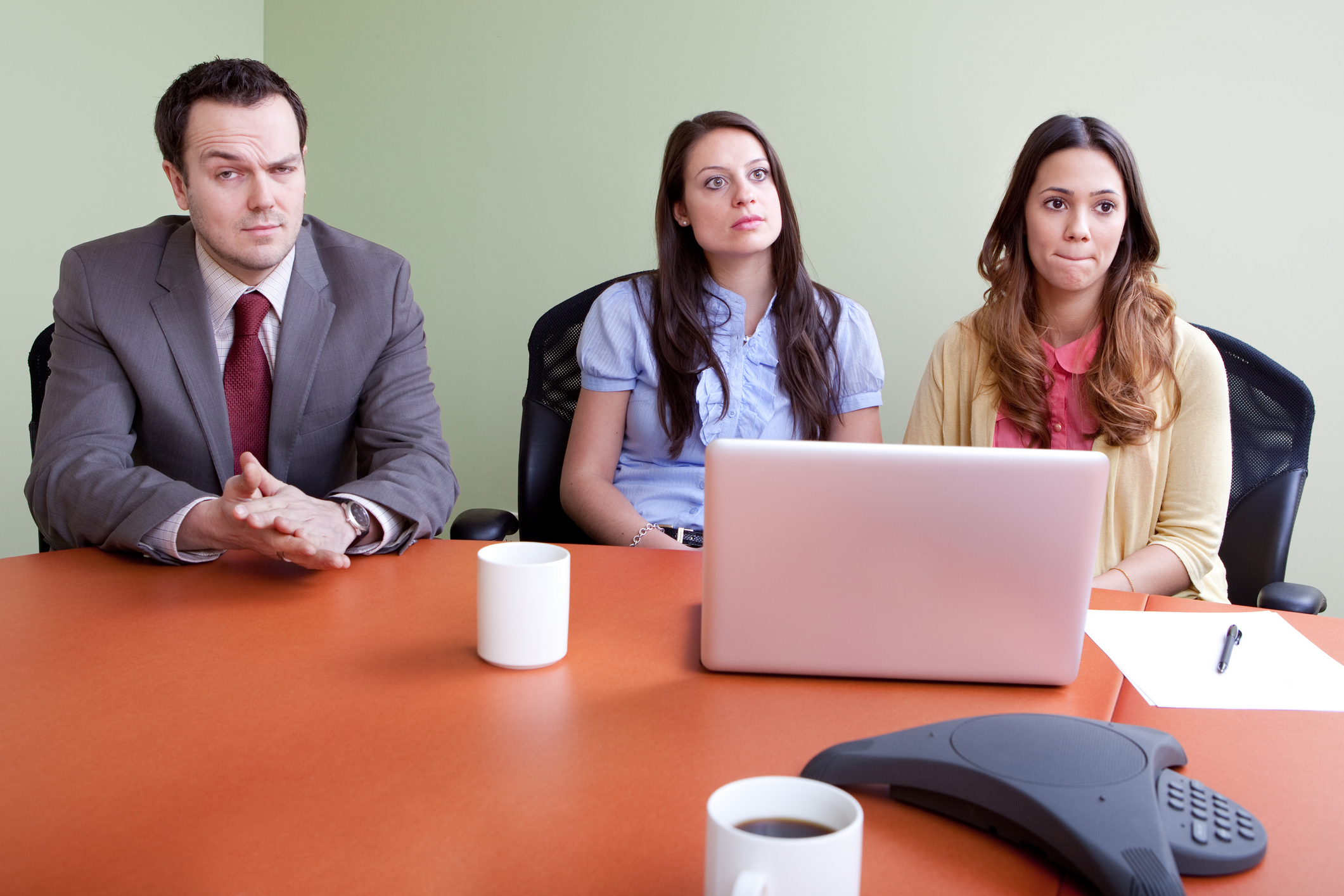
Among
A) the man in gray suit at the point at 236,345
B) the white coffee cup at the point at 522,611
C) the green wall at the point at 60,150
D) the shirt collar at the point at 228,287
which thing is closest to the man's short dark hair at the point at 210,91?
the man in gray suit at the point at 236,345

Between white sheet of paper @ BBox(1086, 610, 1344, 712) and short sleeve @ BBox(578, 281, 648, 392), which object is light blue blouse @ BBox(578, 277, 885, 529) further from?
white sheet of paper @ BBox(1086, 610, 1344, 712)

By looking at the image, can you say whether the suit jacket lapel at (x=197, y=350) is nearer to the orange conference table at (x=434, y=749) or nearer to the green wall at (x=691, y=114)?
the orange conference table at (x=434, y=749)

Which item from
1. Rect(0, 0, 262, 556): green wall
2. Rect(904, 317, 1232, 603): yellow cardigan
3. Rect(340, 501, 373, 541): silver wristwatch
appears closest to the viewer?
Rect(340, 501, 373, 541): silver wristwatch

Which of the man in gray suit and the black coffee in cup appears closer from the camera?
the black coffee in cup

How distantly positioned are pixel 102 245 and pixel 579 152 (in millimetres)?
1399

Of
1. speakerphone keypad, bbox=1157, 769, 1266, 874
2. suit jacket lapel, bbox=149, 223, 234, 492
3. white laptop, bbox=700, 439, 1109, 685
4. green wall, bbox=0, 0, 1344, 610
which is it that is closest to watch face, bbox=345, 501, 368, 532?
suit jacket lapel, bbox=149, 223, 234, 492

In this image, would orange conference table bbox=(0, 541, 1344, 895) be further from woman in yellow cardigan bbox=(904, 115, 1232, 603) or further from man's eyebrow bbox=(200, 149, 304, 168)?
man's eyebrow bbox=(200, 149, 304, 168)

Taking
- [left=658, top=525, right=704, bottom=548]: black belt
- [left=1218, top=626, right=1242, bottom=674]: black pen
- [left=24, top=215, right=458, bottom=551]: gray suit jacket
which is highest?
[left=24, top=215, right=458, bottom=551]: gray suit jacket

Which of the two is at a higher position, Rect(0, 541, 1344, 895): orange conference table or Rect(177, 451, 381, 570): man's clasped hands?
Rect(177, 451, 381, 570): man's clasped hands

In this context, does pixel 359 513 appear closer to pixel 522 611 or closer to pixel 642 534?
pixel 522 611

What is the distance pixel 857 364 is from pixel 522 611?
52.8 inches

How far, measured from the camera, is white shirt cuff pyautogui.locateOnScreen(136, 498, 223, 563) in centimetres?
120

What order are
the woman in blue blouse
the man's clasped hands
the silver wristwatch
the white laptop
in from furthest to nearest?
the woman in blue blouse → the silver wristwatch → the man's clasped hands → the white laptop

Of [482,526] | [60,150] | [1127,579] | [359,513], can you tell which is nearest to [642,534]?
[482,526]
